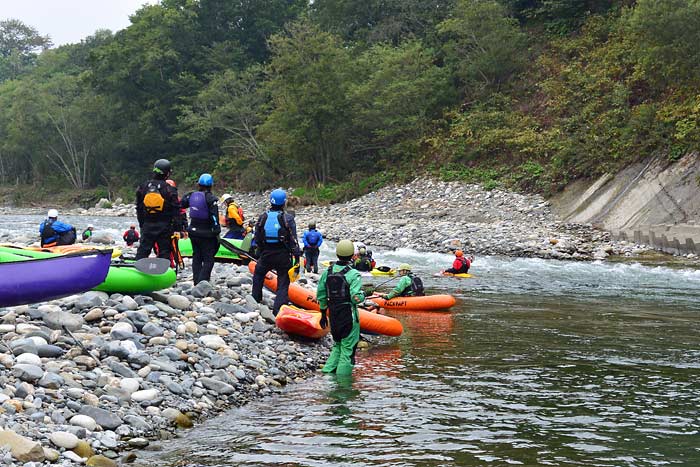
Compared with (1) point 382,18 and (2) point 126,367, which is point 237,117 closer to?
(1) point 382,18

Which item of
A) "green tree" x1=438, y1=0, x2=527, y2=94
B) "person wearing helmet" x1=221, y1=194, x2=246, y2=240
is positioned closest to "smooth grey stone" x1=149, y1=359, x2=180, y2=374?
"person wearing helmet" x1=221, y1=194, x2=246, y2=240

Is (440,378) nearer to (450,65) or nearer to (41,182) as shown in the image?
(450,65)

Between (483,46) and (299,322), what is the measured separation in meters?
32.1

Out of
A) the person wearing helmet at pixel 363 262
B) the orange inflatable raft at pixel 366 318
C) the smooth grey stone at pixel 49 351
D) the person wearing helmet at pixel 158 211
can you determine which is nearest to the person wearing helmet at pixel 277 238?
the orange inflatable raft at pixel 366 318

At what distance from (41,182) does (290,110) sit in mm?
33339

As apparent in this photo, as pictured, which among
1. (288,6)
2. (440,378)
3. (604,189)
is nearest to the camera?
(440,378)

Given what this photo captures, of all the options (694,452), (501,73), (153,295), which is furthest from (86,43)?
(694,452)

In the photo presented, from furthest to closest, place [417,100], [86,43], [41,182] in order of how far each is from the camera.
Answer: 1. [86,43]
2. [41,182]
3. [417,100]

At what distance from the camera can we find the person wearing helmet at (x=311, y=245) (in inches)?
632

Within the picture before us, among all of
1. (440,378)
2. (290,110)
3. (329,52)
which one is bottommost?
A: (440,378)

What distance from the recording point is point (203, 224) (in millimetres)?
9867

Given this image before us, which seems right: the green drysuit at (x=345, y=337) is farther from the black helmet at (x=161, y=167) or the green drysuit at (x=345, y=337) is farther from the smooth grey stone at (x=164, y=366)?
the black helmet at (x=161, y=167)

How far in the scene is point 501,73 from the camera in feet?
129

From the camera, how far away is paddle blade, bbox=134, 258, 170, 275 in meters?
8.93
